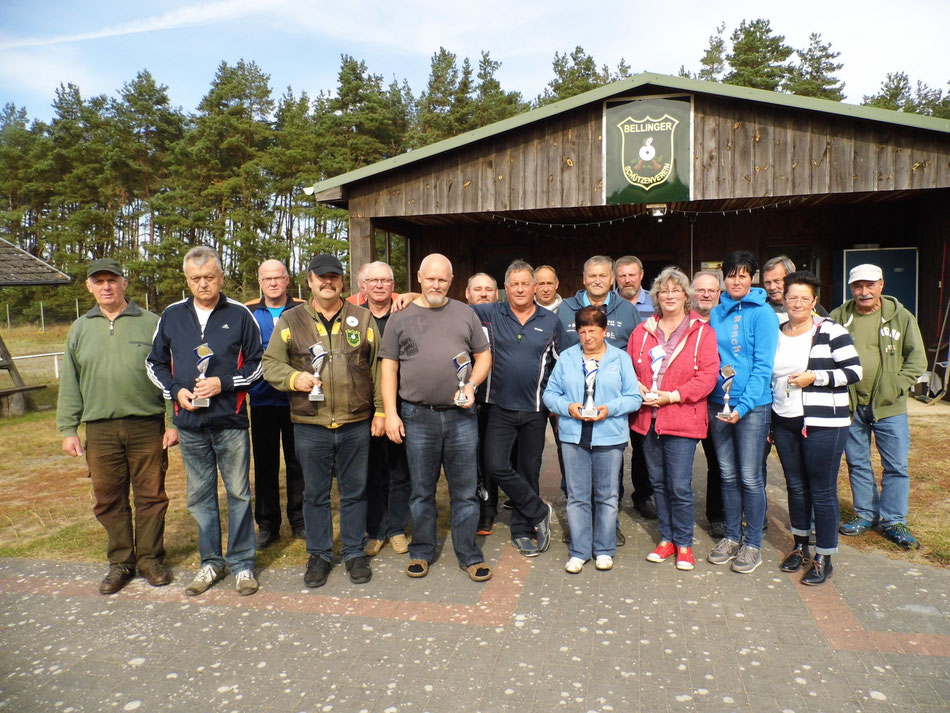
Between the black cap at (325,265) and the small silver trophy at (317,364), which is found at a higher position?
the black cap at (325,265)

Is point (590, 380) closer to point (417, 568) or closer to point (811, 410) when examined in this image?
point (811, 410)

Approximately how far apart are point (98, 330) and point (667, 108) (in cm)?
795

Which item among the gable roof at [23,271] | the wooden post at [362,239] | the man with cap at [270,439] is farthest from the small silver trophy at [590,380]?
the gable roof at [23,271]

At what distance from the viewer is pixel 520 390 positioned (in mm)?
4121

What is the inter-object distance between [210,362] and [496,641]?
220 cm

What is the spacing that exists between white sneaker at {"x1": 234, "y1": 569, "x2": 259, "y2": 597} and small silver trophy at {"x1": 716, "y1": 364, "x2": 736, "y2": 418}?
9.71ft

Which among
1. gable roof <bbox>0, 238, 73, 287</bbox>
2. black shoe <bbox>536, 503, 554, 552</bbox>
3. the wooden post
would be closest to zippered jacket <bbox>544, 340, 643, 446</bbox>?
black shoe <bbox>536, 503, 554, 552</bbox>

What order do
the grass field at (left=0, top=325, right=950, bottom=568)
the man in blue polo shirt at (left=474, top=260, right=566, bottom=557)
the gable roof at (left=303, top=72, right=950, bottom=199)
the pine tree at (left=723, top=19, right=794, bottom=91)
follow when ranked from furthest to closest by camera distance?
the pine tree at (left=723, top=19, right=794, bottom=91) → the gable roof at (left=303, top=72, right=950, bottom=199) → the grass field at (left=0, top=325, right=950, bottom=568) → the man in blue polo shirt at (left=474, top=260, right=566, bottom=557)

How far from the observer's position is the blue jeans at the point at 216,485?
3.77 meters

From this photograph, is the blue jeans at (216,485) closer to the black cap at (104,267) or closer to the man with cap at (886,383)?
the black cap at (104,267)

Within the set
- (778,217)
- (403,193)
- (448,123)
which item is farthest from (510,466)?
(448,123)

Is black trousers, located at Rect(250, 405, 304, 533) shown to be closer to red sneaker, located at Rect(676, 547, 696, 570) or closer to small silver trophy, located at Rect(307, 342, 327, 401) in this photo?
small silver trophy, located at Rect(307, 342, 327, 401)

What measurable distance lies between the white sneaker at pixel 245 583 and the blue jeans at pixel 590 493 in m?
1.94

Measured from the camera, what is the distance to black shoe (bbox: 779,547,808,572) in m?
3.86
